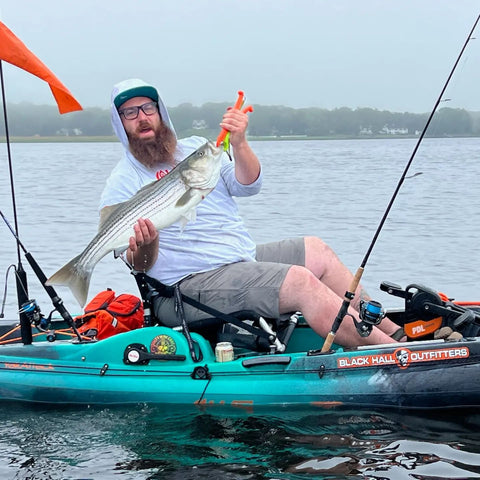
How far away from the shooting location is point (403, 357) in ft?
17.0

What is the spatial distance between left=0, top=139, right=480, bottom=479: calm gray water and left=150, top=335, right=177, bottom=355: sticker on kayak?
1.26ft

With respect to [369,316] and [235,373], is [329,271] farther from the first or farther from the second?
[235,373]

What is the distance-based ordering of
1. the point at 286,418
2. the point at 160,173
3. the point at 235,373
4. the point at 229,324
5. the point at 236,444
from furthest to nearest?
the point at 229,324, the point at 160,173, the point at 235,373, the point at 286,418, the point at 236,444

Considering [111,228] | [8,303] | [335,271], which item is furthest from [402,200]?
[111,228]

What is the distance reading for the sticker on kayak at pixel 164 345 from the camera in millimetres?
5520

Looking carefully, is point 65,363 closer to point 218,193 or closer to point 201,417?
point 201,417

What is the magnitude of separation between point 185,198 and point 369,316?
4.29 ft

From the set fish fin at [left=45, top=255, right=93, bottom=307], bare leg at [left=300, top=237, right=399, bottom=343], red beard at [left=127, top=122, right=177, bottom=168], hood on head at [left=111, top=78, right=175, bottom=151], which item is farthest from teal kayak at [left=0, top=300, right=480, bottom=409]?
hood on head at [left=111, top=78, right=175, bottom=151]

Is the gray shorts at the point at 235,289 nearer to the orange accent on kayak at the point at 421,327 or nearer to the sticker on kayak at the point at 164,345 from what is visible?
the sticker on kayak at the point at 164,345

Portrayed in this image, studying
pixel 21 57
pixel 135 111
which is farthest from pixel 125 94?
pixel 21 57

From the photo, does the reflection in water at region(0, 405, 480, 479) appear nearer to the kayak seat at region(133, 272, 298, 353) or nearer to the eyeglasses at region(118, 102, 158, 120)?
the kayak seat at region(133, 272, 298, 353)

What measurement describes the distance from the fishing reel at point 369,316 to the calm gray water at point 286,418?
1.72ft

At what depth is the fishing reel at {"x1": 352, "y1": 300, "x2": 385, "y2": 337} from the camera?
5129 millimetres

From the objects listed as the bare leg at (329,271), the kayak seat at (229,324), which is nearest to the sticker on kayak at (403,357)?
the kayak seat at (229,324)
